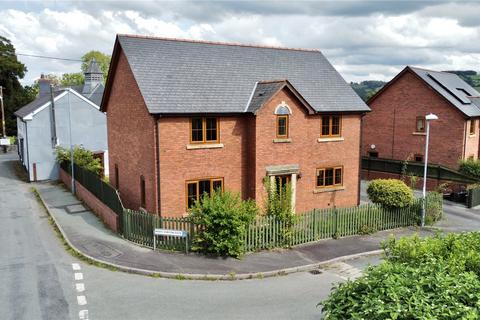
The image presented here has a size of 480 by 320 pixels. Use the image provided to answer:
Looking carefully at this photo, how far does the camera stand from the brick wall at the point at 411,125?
102ft

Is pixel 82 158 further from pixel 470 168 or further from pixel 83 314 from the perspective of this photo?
pixel 470 168

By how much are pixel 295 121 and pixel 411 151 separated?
57.6 feet

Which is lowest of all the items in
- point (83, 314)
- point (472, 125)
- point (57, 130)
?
point (83, 314)

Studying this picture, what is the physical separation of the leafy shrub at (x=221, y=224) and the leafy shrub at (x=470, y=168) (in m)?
19.5

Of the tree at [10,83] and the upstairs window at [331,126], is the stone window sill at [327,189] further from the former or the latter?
the tree at [10,83]

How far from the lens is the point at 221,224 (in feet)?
50.7

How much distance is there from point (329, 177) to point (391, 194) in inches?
137

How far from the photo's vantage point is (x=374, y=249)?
57.3 ft

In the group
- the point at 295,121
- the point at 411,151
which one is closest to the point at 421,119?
the point at 411,151

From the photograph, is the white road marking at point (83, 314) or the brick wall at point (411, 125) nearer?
the white road marking at point (83, 314)

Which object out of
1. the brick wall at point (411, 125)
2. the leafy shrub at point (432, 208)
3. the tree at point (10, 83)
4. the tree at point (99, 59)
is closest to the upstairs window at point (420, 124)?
the brick wall at point (411, 125)

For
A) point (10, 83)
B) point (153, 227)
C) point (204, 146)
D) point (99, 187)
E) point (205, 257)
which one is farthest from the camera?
point (10, 83)

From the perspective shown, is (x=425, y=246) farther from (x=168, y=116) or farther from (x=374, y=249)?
(x=168, y=116)

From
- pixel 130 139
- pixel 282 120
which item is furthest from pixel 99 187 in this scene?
pixel 282 120
